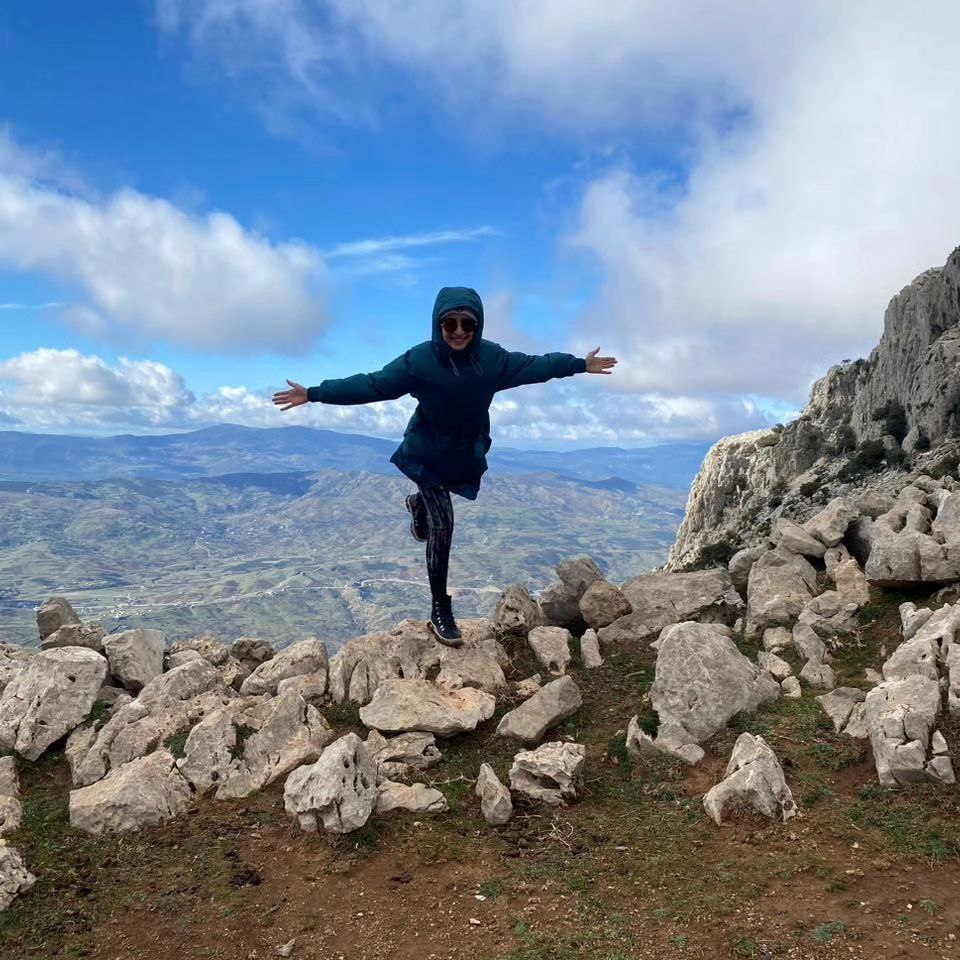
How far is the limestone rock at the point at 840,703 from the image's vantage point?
10.8 meters

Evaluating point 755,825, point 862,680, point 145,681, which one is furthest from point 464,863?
point 145,681

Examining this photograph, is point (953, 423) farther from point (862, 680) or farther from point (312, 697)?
point (312, 697)

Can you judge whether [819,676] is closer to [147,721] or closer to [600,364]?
[600,364]

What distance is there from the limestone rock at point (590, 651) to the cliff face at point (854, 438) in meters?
24.1

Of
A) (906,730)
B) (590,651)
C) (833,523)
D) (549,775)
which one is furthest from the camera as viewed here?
(833,523)

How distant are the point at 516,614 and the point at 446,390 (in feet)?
24.0

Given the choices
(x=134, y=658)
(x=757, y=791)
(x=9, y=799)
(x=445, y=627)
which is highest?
(x=445, y=627)

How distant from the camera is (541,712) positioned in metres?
12.6

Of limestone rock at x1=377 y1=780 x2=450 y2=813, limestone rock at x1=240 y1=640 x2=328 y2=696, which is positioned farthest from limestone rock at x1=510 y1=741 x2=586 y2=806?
limestone rock at x1=240 y1=640 x2=328 y2=696

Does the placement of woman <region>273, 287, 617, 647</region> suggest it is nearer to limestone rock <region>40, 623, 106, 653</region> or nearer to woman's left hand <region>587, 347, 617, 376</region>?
woman's left hand <region>587, 347, 617, 376</region>

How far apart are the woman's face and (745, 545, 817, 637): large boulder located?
30.8 feet

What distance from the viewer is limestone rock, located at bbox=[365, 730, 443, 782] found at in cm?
1120

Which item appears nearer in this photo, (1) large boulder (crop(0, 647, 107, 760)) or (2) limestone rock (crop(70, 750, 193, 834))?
(2) limestone rock (crop(70, 750, 193, 834))

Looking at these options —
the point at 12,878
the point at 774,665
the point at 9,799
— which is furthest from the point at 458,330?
the point at 9,799
